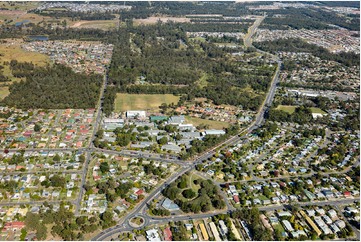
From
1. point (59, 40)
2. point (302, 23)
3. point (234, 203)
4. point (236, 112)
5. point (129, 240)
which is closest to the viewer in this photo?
point (129, 240)

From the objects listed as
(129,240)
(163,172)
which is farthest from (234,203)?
(129,240)

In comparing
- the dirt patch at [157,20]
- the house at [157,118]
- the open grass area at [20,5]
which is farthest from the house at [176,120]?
the open grass area at [20,5]

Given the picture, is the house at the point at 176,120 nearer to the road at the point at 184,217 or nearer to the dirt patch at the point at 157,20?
the road at the point at 184,217

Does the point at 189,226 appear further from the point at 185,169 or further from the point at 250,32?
the point at 250,32

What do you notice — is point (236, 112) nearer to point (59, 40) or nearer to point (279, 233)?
point (279, 233)

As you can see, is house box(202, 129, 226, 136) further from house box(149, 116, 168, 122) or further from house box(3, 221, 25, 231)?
house box(3, 221, 25, 231)

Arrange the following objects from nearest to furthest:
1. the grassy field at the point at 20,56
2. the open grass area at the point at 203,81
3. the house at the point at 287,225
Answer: the house at the point at 287,225 < the open grass area at the point at 203,81 < the grassy field at the point at 20,56
